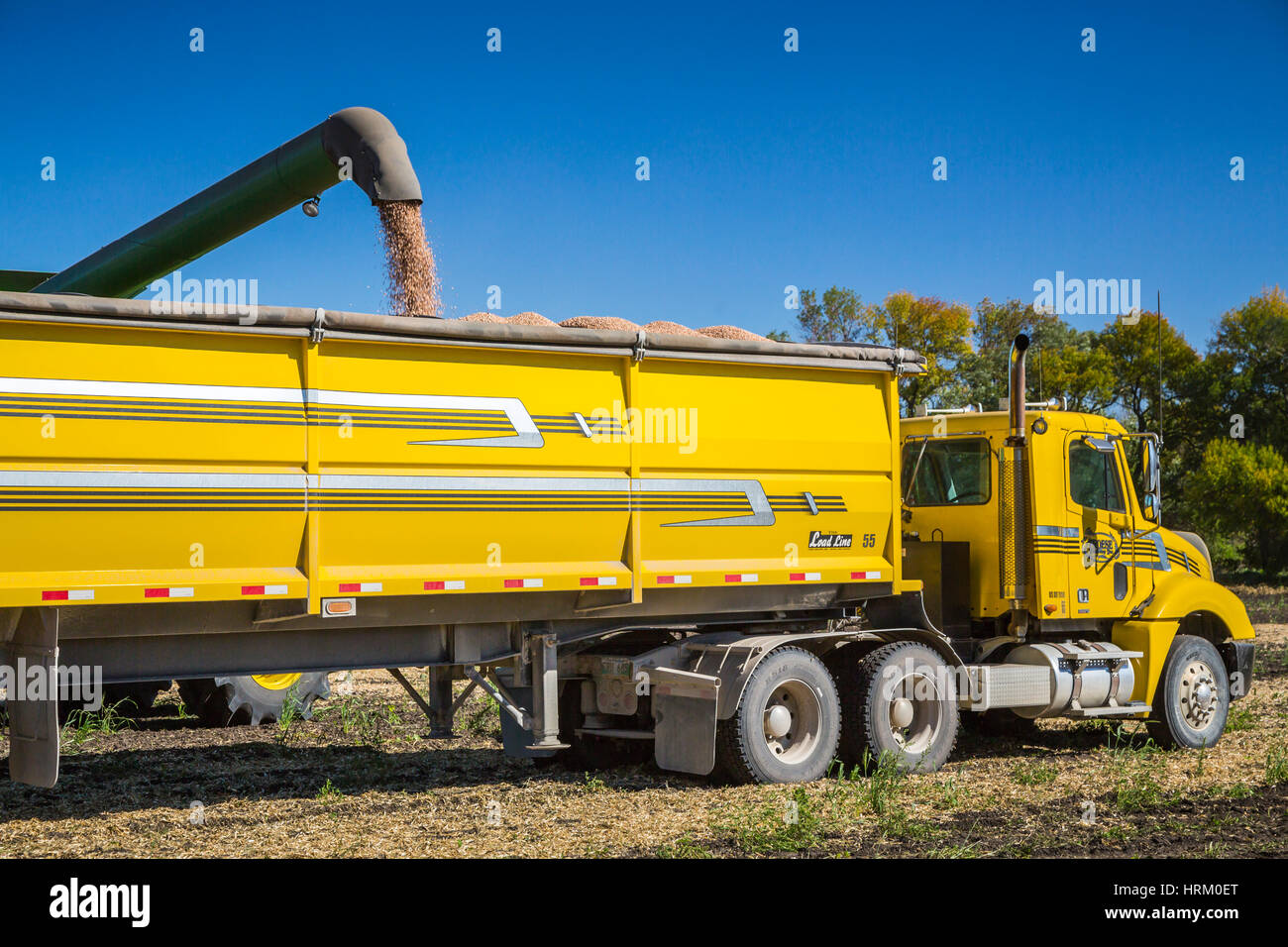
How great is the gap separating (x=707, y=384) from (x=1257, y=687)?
9178 millimetres

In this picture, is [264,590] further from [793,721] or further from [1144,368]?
[1144,368]

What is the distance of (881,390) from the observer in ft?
33.3

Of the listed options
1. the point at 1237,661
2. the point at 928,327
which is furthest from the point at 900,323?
the point at 1237,661

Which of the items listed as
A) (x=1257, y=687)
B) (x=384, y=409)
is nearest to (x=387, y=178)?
(x=384, y=409)

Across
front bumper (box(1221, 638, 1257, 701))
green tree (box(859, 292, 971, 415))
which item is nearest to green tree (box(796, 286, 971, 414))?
→ green tree (box(859, 292, 971, 415))

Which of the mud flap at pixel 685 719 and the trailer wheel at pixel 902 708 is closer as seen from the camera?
the mud flap at pixel 685 719

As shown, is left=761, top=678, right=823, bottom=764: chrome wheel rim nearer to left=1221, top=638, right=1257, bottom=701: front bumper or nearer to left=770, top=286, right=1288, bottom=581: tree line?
left=1221, top=638, right=1257, bottom=701: front bumper

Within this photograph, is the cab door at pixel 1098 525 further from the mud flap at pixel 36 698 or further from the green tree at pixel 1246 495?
the green tree at pixel 1246 495

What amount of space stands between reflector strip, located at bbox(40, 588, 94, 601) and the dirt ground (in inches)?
57.0

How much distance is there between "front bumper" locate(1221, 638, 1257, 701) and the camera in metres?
11.9

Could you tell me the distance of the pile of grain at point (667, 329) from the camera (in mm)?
9242

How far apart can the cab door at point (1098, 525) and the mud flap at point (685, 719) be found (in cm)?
369

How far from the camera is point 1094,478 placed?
1125cm

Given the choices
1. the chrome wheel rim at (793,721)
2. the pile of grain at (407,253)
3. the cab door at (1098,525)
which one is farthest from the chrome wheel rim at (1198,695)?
the pile of grain at (407,253)
